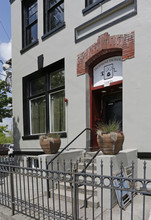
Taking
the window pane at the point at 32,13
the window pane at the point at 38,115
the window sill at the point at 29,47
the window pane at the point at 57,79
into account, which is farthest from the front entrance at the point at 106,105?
the window pane at the point at 32,13

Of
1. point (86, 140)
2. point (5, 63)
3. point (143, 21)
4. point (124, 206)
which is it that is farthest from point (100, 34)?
point (5, 63)

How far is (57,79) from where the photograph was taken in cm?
734

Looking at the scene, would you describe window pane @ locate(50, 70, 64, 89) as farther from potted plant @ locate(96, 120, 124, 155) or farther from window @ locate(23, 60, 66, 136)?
potted plant @ locate(96, 120, 124, 155)

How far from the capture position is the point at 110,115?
6328mm

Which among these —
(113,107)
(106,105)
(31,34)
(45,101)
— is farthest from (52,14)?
(113,107)

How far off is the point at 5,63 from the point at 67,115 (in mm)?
7228

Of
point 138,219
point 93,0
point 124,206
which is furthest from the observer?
point 93,0

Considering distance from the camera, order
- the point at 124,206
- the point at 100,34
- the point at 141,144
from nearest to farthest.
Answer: the point at 124,206 < the point at 141,144 < the point at 100,34

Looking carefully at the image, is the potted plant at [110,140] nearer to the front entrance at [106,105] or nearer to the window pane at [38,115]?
the front entrance at [106,105]

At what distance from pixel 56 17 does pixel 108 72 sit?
3724 millimetres

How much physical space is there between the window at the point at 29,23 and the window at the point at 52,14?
109 centimetres

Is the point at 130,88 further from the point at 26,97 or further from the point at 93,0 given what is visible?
the point at 26,97

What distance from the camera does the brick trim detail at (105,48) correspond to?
4.75 metres

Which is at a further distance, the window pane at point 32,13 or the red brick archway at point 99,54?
the window pane at point 32,13
